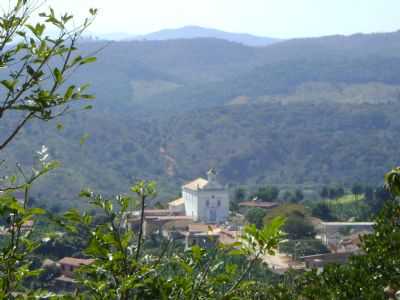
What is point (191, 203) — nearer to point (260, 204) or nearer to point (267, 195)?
point (260, 204)

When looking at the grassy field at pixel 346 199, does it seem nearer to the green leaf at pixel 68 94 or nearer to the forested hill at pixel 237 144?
the forested hill at pixel 237 144

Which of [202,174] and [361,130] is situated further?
[361,130]

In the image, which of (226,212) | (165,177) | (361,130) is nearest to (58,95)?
(226,212)

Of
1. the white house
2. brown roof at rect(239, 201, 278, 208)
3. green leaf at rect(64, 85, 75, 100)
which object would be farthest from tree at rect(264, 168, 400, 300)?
the white house

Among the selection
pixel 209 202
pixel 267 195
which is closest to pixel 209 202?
pixel 209 202

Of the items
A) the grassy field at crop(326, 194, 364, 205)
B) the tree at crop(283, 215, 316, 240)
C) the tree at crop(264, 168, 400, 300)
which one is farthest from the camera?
the grassy field at crop(326, 194, 364, 205)

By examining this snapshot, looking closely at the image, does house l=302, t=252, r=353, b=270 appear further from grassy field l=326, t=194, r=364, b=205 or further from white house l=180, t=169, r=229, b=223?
grassy field l=326, t=194, r=364, b=205

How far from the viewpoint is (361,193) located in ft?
257

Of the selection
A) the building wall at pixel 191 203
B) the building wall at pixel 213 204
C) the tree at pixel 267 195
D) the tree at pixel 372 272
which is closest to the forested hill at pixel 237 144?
the tree at pixel 267 195

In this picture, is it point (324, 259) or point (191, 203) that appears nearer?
point (324, 259)

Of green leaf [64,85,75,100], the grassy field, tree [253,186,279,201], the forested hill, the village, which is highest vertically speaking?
green leaf [64,85,75,100]

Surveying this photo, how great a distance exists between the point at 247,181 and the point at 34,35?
12779 cm

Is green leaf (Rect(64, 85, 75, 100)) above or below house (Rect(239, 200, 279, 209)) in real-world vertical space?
above

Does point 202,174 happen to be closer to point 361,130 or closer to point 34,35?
point 361,130
